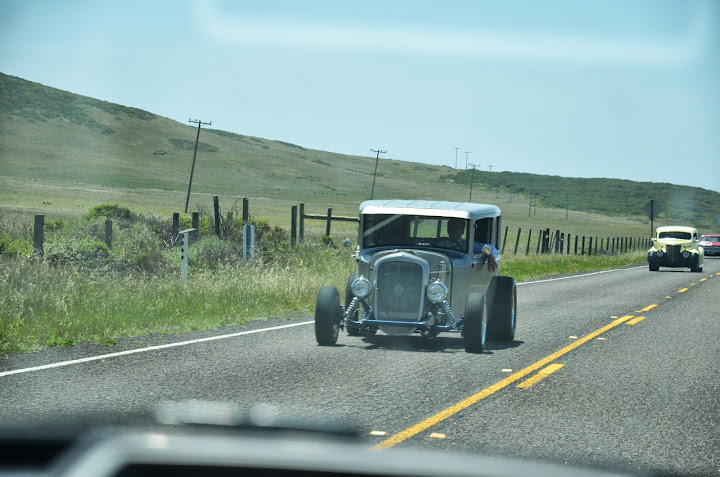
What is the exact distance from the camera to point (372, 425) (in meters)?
6.82

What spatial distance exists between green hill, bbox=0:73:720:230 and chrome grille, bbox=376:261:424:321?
69.3 m

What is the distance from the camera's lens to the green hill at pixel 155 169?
106625 millimetres

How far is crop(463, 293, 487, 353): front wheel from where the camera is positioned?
35.0 feet

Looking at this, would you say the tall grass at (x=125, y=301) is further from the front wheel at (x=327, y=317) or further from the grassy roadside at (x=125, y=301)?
the front wheel at (x=327, y=317)

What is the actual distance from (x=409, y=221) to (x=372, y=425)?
5.62 m

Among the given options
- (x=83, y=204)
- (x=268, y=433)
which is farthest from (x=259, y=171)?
(x=268, y=433)

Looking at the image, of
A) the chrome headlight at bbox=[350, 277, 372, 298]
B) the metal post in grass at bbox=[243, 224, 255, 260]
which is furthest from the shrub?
the chrome headlight at bbox=[350, 277, 372, 298]

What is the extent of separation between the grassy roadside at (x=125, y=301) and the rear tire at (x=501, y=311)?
419cm

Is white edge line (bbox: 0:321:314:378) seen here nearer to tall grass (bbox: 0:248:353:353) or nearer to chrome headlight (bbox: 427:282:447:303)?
tall grass (bbox: 0:248:353:353)

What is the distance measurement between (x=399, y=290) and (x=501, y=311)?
1.60 meters

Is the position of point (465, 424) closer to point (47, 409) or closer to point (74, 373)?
point (47, 409)

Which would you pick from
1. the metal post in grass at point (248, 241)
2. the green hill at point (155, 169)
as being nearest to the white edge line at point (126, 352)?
the metal post in grass at point (248, 241)

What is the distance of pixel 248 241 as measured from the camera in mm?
22031

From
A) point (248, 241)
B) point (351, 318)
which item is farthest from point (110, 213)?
point (351, 318)
